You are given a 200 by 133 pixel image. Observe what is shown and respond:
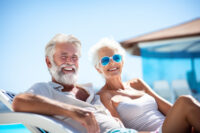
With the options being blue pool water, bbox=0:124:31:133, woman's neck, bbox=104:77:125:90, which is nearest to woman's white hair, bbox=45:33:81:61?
woman's neck, bbox=104:77:125:90

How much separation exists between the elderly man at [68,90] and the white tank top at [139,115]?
0.32 m

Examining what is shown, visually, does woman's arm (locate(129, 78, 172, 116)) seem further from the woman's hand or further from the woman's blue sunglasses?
the woman's blue sunglasses

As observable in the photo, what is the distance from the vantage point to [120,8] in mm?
39906

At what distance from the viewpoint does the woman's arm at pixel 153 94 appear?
2744mm

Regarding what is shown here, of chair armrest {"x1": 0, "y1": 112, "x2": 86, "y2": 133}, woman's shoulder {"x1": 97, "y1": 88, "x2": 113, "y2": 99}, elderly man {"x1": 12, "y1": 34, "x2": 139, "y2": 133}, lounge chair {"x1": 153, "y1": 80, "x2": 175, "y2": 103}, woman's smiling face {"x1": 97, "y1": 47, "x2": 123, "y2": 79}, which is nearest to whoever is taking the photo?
chair armrest {"x1": 0, "y1": 112, "x2": 86, "y2": 133}

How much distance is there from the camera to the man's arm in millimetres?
1611

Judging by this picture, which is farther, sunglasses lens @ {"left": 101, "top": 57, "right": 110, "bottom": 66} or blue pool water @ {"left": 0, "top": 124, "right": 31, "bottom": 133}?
blue pool water @ {"left": 0, "top": 124, "right": 31, "bottom": 133}

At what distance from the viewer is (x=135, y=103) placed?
2.63 meters

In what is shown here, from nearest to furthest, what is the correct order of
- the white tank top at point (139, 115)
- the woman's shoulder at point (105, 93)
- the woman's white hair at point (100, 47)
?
the white tank top at point (139, 115) < the woman's shoulder at point (105, 93) < the woman's white hair at point (100, 47)

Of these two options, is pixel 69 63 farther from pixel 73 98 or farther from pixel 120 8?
pixel 120 8

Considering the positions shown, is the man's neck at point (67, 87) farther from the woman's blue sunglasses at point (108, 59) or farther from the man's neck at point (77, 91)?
the woman's blue sunglasses at point (108, 59)

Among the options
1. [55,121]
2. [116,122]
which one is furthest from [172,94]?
[55,121]

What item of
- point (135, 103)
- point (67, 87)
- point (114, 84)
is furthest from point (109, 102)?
point (67, 87)

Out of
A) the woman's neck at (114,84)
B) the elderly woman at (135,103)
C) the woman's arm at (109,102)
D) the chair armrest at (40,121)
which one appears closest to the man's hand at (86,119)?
the chair armrest at (40,121)
